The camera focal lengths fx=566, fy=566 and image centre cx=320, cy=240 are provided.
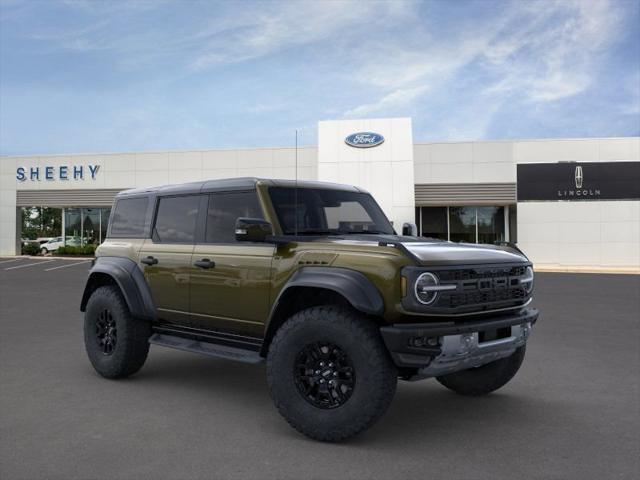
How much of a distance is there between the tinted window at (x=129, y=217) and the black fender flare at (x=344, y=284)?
2.44 metres

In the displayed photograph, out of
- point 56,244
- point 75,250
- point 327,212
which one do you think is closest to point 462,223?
point 75,250

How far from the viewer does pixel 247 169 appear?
3019 centimetres

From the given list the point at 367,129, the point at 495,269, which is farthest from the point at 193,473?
the point at 367,129

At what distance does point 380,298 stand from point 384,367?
0.46 metres

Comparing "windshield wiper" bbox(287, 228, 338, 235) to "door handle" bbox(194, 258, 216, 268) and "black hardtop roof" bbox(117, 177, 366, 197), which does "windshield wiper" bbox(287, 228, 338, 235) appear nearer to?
"black hardtop roof" bbox(117, 177, 366, 197)

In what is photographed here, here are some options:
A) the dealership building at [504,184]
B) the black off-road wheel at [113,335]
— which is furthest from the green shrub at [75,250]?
the black off-road wheel at [113,335]

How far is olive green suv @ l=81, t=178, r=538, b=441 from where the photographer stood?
386 centimetres

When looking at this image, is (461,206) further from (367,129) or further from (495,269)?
(495,269)

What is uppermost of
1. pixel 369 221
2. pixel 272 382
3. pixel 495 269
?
pixel 369 221

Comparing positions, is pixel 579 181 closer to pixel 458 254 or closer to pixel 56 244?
pixel 458 254

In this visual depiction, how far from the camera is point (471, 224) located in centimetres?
2934

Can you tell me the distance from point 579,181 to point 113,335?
26205mm

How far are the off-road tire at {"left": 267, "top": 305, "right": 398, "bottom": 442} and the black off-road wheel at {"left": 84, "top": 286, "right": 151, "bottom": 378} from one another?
2099 mm

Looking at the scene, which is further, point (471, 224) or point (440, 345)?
point (471, 224)
